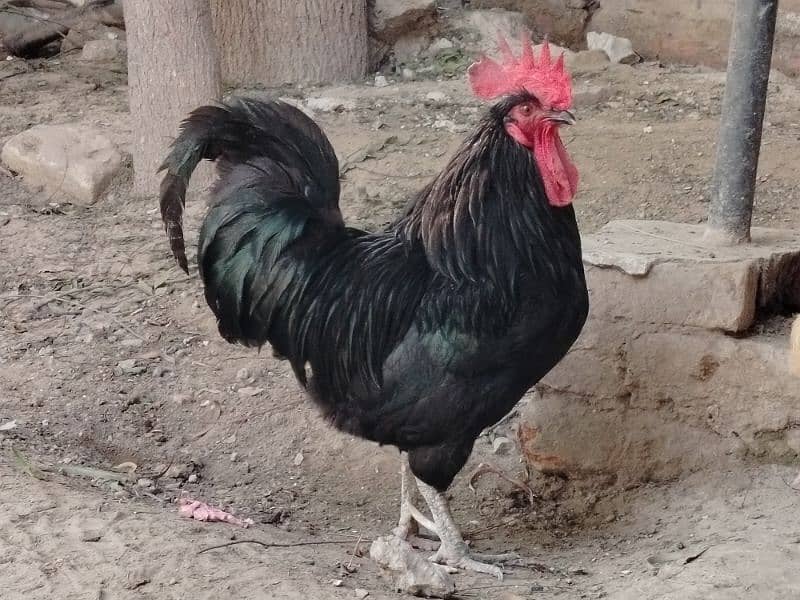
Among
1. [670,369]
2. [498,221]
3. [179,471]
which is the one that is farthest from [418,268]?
[179,471]

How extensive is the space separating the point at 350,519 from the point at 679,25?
19.4 feet

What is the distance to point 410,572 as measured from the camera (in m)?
3.05

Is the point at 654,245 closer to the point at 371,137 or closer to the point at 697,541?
the point at 697,541

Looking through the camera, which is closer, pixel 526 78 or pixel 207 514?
pixel 526 78

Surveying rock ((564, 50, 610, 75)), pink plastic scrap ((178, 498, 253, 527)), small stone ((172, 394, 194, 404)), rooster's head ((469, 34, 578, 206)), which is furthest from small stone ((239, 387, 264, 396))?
rock ((564, 50, 610, 75))

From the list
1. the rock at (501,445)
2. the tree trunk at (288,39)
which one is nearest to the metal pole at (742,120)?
the rock at (501,445)

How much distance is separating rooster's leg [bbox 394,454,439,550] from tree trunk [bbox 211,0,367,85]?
4789 millimetres

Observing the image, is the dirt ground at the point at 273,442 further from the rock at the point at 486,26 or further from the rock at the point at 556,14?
the rock at the point at 556,14

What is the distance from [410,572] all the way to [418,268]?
3.39 feet

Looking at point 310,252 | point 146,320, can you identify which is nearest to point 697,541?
point 310,252

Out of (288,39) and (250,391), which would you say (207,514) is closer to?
(250,391)

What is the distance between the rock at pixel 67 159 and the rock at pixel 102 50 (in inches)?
83.9

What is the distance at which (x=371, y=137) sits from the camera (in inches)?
264

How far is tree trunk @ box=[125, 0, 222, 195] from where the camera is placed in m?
6.04
